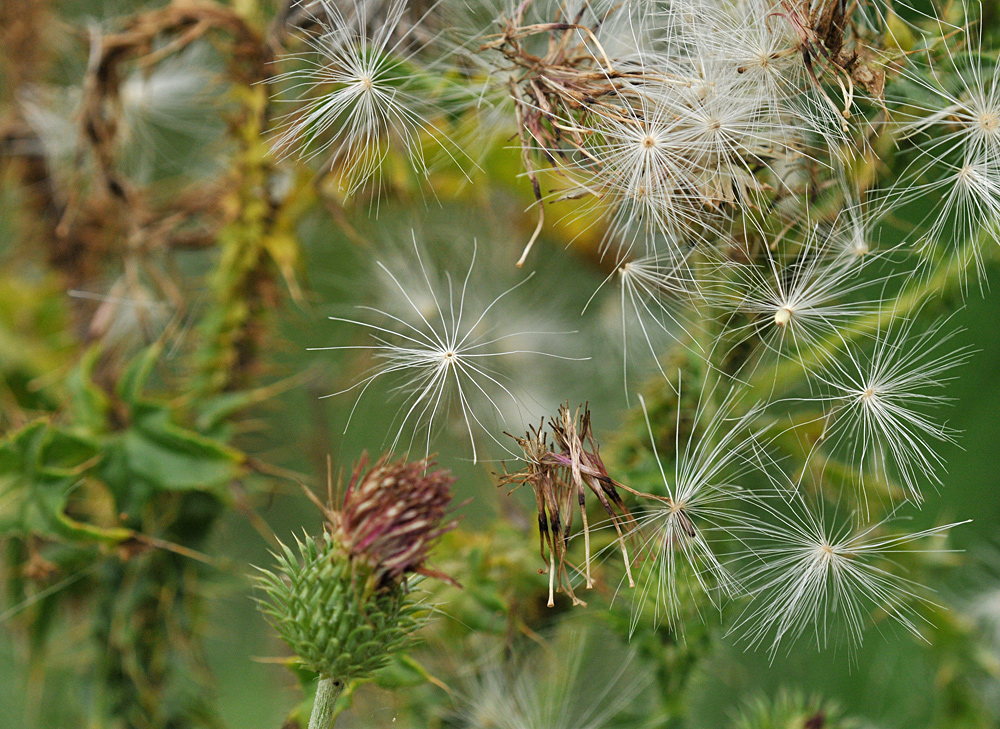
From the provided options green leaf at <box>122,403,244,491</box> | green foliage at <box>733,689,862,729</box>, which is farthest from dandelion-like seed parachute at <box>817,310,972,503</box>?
green leaf at <box>122,403,244,491</box>

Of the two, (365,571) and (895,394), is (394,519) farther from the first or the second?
(895,394)

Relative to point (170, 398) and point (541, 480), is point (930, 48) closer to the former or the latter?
point (541, 480)

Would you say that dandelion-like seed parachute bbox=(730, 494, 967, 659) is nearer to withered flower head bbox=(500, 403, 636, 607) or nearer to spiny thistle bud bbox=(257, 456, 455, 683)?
withered flower head bbox=(500, 403, 636, 607)

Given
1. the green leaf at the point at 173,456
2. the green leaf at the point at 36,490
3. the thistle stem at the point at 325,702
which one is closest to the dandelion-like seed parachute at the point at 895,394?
the thistle stem at the point at 325,702

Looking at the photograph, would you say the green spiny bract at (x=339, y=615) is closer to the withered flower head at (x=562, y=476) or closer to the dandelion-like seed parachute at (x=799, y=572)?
the withered flower head at (x=562, y=476)

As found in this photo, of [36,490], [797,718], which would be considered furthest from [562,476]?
[36,490]
